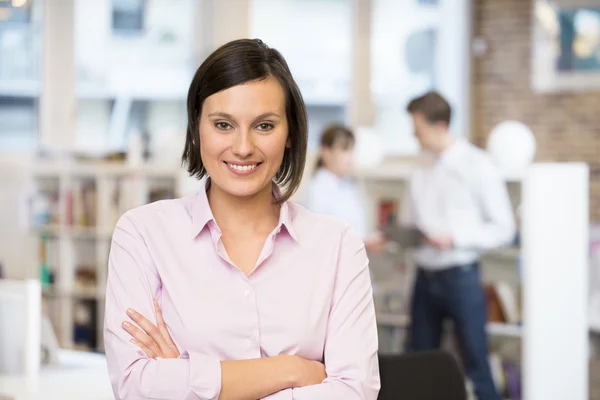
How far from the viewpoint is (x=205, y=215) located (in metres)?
1.81

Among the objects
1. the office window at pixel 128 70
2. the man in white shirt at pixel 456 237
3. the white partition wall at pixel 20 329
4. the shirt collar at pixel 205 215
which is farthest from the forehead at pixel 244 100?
the office window at pixel 128 70

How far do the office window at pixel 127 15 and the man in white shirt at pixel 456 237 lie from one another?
4.67 m

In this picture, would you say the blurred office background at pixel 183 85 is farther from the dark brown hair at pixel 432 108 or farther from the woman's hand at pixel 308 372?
the woman's hand at pixel 308 372

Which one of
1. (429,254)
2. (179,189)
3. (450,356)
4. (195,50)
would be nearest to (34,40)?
(195,50)

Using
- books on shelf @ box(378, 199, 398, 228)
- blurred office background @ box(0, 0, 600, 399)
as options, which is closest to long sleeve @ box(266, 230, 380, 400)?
books on shelf @ box(378, 199, 398, 228)

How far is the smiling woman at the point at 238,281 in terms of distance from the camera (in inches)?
67.6

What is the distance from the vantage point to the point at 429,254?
4598 millimetres

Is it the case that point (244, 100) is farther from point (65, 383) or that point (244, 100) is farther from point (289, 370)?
point (65, 383)

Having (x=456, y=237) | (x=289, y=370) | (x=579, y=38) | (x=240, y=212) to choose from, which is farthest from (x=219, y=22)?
(x=289, y=370)

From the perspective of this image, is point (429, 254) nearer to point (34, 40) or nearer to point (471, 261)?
point (471, 261)

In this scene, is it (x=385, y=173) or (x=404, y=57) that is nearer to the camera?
(x=385, y=173)

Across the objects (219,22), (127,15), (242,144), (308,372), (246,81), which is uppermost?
(127,15)

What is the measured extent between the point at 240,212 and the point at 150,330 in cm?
30

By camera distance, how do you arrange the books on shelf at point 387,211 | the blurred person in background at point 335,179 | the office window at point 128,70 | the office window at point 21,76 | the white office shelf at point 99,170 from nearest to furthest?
the blurred person in background at point 335,179
the books on shelf at point 387,211
the white office shelf at point 99,170
the office window at point 21,76
the office window at point 128,70
